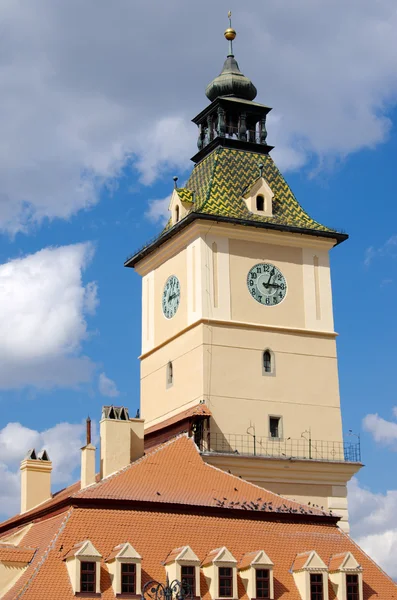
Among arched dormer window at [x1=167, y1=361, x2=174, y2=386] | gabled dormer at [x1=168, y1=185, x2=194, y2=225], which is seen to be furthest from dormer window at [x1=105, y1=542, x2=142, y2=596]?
gabled dormer at [x1=168, y1=185, x2=194, y2=225]

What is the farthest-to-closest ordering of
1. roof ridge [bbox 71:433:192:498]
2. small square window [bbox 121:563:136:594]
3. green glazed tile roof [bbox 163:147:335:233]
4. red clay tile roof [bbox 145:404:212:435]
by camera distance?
1. green glazed tile roof [bbox 163:147:335:233]
2. red clay tile roof [bbox 145:404:212:435]
3. roof ridge [bbox 71:433:192:498]
4. small square window [bbox 121:563:136:594]

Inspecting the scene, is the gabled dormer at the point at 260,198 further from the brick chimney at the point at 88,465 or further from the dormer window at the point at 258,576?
the dormer window at the point at 258,576

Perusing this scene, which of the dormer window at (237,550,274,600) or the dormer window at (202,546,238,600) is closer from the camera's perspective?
the dormer window at (202,546,238,600)

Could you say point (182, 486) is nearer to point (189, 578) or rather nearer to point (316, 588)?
point (189, 578)

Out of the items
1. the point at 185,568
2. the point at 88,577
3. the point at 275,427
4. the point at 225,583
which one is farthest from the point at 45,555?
the point at 275,427

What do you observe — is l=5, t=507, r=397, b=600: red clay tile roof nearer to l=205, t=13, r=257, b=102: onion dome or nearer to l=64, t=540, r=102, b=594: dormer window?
l=64, t=540, r=102, b=594: dormer window

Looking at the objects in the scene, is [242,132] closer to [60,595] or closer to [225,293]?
[225,293]

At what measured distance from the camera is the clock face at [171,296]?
4994cm

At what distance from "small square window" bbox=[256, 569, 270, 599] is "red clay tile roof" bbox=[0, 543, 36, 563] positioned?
21.8 ft

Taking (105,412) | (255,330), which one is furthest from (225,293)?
(105,412)

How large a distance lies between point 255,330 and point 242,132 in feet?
30.1

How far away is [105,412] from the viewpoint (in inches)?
1649

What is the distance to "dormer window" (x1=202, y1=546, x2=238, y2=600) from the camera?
36594 mm

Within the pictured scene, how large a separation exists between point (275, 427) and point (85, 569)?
13659 millimetres
